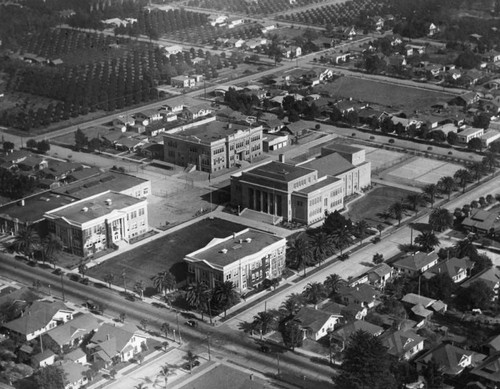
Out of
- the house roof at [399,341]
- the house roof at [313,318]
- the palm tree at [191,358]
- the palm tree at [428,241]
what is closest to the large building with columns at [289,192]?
the palm tree at [428,241]

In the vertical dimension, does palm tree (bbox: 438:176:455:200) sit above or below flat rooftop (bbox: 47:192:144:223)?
below

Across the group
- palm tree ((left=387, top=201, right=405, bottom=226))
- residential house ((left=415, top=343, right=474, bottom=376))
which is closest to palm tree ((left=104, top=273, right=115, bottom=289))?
residential house ((left=415, top=343, right=474, bottom=376))

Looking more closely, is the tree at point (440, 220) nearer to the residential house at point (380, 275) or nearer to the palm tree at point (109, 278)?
the residential house at point (380, 275)

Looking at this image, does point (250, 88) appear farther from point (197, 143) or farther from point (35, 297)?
point (35, 297)

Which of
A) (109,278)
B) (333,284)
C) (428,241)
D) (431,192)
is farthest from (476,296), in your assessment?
(109,278)

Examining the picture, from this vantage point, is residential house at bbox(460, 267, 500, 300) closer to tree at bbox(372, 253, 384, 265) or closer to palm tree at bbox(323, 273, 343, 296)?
tree at bbox(372, 253, 384, 265)

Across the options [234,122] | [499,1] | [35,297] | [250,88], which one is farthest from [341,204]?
[499,1]
